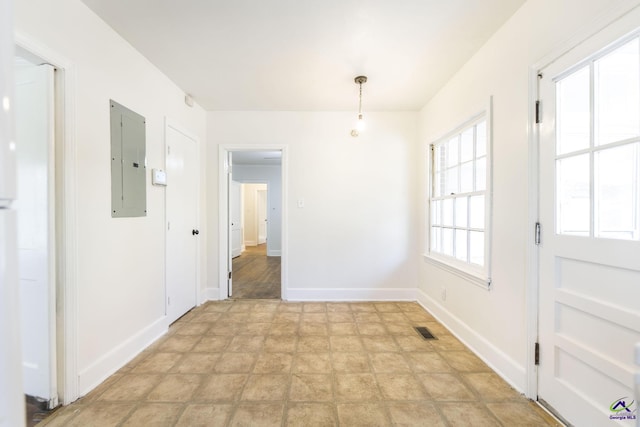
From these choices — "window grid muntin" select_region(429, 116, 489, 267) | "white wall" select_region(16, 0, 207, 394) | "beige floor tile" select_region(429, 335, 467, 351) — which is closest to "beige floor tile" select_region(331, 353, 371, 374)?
"beige floor tile" select_region(429, 335, 467, 351)

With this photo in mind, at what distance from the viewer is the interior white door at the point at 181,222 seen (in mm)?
2680

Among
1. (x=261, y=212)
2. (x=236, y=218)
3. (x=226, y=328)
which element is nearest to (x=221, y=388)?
(x=226, y=328)

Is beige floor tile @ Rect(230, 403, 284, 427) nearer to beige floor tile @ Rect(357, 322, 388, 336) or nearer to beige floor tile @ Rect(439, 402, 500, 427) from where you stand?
beige floor tile @ Rect(439, 402, 500, 427)

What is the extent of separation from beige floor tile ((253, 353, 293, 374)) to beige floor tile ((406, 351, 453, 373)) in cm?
92

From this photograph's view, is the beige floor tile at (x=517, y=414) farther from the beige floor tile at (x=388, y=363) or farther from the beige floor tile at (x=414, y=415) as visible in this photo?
the beige floor tile at (x=388, y=363)

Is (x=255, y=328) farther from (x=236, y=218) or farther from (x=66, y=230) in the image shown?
(x=236, y=218)

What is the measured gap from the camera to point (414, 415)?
1.53 meters

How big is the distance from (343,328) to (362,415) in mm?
1134

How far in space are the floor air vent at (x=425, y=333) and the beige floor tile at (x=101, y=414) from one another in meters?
2.24

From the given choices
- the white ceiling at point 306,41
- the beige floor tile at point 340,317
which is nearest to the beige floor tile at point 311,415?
the beige floor tile at point 340,317

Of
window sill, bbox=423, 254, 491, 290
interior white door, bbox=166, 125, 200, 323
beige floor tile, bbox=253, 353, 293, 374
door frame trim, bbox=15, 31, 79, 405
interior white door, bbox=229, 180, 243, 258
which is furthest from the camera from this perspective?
interior white door, bbox=229, 180, 243, 258

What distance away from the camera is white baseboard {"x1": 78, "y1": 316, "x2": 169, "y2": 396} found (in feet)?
5.61

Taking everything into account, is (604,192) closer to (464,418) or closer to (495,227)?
(495,227)

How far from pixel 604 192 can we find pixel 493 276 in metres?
0.92
